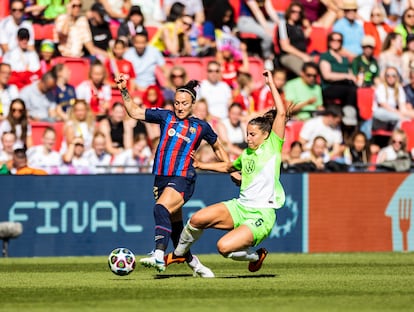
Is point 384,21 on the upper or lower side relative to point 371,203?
upper

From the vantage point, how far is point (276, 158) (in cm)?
1226

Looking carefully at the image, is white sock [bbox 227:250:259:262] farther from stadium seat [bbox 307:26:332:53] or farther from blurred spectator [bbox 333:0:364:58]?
blurred spectator [bbox 333:0:364:58]

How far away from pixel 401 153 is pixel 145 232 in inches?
196

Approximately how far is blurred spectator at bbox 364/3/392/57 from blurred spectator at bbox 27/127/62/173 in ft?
24.8

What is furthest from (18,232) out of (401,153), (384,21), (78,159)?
(384,21)

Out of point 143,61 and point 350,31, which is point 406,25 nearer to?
point 350,31

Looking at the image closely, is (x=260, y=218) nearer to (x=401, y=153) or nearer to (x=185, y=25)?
(x=401, y=153)

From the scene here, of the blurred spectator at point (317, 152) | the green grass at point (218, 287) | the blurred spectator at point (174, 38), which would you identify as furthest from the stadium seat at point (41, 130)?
the blurred spectator at point (317, 152)

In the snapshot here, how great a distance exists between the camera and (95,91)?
786 inches

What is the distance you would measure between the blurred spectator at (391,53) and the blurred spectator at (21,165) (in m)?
7.87

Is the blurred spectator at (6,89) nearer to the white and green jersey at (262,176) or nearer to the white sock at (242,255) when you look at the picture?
the white and green jersey at (262,176)

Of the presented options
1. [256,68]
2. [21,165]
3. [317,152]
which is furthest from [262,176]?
[256,68]

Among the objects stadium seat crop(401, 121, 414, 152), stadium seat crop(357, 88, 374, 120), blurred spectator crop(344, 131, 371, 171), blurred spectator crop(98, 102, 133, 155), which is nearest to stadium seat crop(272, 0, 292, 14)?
stadium seat crop(357, 88, 374, 120)

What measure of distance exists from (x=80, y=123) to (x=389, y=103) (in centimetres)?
632
